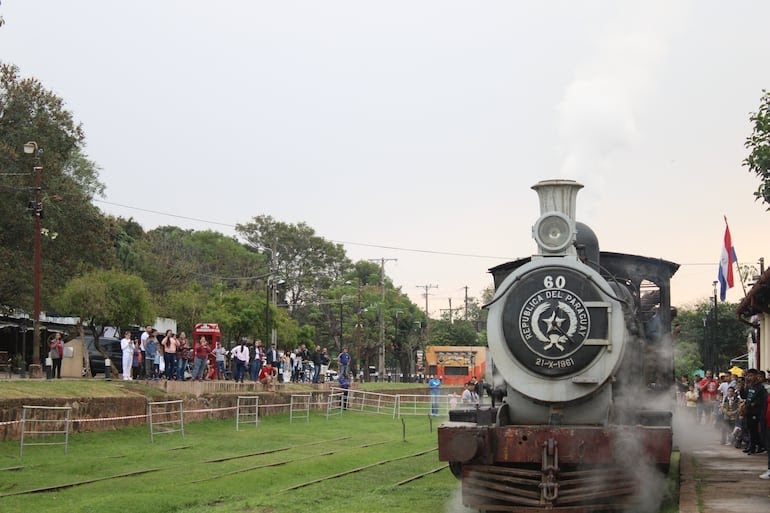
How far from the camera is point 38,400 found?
66.3 feet

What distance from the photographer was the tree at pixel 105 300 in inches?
1604

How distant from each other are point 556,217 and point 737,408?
40.4ft

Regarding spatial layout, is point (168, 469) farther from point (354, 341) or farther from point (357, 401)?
point (354, 341)

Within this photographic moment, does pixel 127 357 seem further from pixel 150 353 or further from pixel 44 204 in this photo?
pixel 44 204

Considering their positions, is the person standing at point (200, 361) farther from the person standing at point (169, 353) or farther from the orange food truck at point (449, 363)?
the orange food truck at point (449, 363)

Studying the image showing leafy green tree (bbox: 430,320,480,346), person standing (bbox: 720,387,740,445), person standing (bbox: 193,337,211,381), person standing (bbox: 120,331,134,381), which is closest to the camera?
person standing (bbox: 720,387,740,445)

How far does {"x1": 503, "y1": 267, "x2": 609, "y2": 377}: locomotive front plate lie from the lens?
10.7 m

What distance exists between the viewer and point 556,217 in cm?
1116

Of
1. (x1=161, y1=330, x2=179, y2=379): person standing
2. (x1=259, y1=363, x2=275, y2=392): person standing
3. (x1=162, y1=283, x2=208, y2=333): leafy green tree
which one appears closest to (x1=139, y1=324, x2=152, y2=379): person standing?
(x1=161, y1=330, x2=179, y2=379): person standing

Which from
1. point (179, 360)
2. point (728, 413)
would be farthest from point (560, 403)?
point (179, 360)

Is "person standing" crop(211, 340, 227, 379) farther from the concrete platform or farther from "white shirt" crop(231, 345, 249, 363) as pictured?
the concrete platform

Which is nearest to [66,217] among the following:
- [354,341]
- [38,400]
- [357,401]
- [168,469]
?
[357,401]

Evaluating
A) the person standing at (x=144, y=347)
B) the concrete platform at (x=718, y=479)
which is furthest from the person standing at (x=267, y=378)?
the concrete platform at (x=718, y=479)

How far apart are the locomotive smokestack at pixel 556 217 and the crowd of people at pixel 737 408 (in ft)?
17.3
